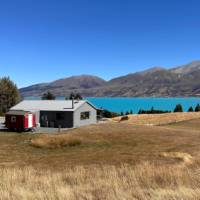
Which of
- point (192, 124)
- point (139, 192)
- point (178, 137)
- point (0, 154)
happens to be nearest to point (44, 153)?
point (0, 154)

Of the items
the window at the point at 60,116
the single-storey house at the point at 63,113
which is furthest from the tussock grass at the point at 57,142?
the window at the point at 60,116

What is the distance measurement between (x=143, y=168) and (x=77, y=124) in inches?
1768

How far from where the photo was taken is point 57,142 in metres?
36.2

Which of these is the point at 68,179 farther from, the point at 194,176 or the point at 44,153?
the point at 44,153

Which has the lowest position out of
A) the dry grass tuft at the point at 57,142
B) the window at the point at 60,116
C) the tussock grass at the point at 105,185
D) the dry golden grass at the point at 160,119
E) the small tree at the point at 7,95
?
the dry grass tuft at the point at 57,142

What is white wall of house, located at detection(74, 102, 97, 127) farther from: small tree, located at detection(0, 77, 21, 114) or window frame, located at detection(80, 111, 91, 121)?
small tree, located at detection(0, 77, 21, 114)

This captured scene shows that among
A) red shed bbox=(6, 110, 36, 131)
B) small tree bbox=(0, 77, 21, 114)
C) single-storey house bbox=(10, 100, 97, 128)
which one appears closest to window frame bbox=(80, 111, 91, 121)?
single-storey house bbox=(10, 100, 97, 128)

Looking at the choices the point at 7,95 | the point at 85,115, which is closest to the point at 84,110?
the point at 85,115

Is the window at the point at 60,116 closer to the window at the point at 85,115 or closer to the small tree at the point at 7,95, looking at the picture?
the window at the point at 85,115

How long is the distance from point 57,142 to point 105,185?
28.2 metres

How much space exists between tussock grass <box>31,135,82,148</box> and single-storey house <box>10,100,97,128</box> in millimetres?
15409

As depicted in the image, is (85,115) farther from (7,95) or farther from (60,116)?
(7,95)

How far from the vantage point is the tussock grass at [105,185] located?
7.28 m

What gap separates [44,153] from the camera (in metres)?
31.8
